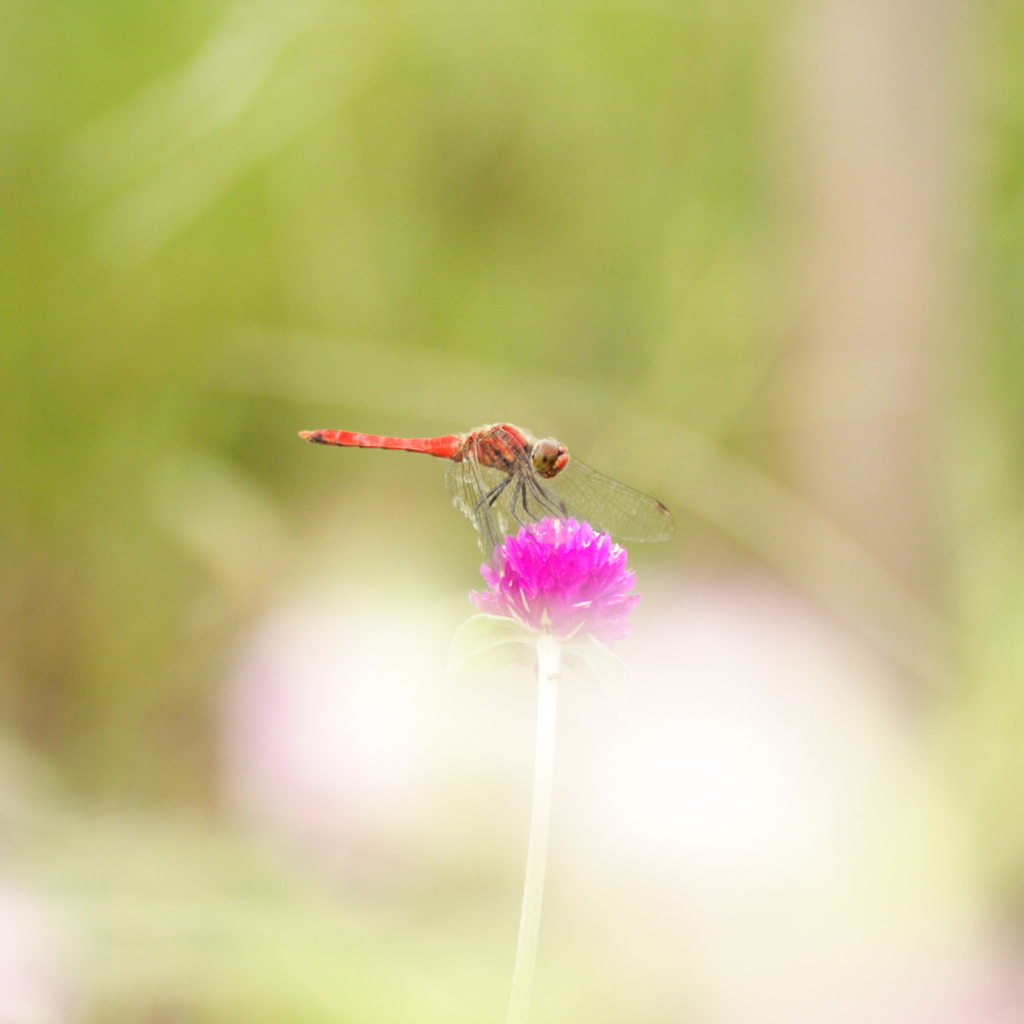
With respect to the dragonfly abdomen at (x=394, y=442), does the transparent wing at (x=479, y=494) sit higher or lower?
lower

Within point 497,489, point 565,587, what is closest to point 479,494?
point 497,489

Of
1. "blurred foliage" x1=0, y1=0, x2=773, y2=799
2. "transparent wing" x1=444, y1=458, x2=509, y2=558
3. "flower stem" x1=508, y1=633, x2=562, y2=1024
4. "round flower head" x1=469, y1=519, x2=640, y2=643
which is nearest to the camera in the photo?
"flower stem" x1=508, y1=633, x2=562, y2=1024

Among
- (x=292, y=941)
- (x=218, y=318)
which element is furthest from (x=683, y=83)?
(x=292, y=941)

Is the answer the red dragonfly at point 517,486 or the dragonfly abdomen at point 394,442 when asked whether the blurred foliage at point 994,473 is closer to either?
the red dragonfly at point 517,486

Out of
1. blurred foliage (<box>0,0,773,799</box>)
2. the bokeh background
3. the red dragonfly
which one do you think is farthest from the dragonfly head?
blurred foliage (<box>0,0,773,799</box>)

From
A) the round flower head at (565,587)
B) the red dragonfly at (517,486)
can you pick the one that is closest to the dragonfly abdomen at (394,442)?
the red dragonfly at (517,486)

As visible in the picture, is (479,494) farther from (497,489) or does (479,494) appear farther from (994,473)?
(994,473)

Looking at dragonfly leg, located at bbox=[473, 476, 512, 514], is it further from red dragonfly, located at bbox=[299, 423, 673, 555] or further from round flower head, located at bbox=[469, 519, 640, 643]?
round flower head, located at bbox=[469, 519, 640, 643]
